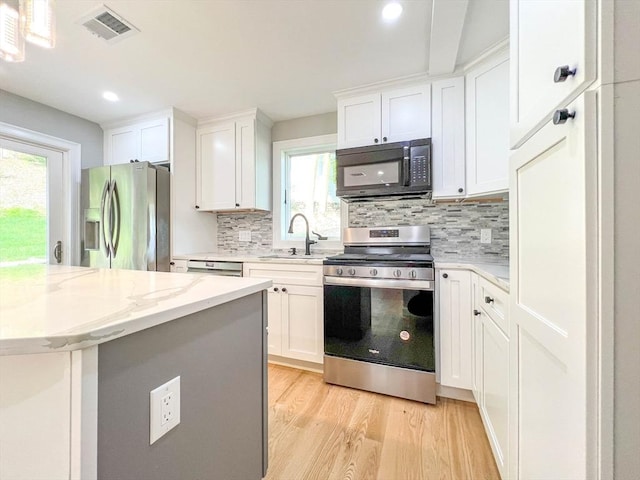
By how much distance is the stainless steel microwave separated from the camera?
2123mm

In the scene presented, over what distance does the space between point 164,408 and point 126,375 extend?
144 mm

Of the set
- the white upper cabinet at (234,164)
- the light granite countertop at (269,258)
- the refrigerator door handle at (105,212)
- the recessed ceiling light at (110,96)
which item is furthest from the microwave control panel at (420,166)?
the refrigerator door handle at (105,212)

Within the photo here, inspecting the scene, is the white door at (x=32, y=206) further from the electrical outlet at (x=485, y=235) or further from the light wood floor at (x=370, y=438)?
the electrical outlet at (x=485, y=235)

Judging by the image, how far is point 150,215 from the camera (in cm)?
259

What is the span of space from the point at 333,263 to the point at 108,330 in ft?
5.49

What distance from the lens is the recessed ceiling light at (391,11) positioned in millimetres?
1534

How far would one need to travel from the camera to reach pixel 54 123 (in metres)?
2.73

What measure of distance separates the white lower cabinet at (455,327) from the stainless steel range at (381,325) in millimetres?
117

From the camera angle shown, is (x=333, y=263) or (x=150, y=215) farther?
(x=150, y=215)

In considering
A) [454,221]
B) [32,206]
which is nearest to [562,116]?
[454,221]

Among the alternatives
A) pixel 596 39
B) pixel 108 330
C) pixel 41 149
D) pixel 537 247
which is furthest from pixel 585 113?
pixel 41 149

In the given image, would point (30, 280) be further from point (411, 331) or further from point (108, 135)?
point (108, 135)

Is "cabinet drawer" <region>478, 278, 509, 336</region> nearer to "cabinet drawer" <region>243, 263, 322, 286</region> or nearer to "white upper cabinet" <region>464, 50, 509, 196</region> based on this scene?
"white upper cabinet" <region>464, 50, 509, 196</region>

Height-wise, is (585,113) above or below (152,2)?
below
